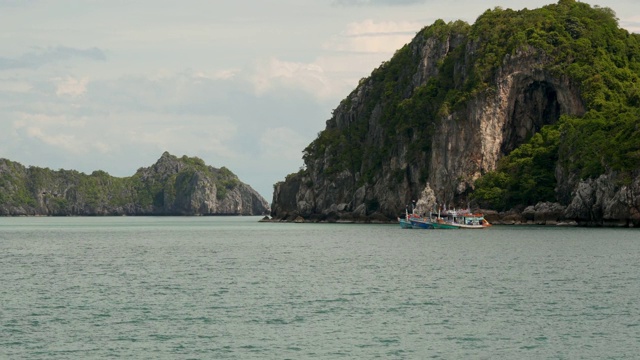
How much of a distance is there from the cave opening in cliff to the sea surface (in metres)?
89.0

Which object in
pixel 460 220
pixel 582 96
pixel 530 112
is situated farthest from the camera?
pixel 530 112

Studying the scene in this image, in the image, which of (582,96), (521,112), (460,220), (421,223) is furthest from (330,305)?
(521,112)

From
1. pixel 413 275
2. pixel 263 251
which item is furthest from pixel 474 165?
pixel 413 275

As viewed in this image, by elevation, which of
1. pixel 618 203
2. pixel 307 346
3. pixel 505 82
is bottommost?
pixel 307 346

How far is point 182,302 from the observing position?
58.5m

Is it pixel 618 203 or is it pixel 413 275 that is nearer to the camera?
pixel 413 275

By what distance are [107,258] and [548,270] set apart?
147ft

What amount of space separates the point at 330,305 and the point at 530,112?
13704cm

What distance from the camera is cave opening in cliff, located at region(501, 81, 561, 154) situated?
606ft

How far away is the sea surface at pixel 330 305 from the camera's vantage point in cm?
4353

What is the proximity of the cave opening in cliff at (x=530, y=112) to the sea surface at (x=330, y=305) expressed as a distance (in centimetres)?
8895

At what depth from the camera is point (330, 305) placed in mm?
56562

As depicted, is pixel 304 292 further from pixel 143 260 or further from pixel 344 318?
pixel 143 260

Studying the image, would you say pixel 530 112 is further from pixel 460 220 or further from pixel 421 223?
pixel 421 223
